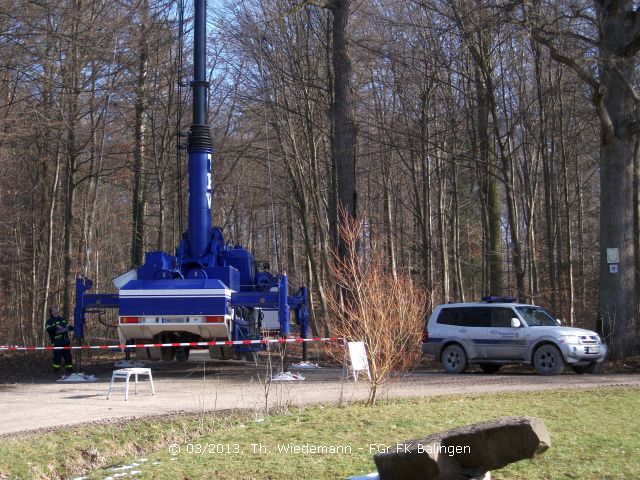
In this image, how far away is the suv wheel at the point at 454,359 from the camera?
20391 millimetres

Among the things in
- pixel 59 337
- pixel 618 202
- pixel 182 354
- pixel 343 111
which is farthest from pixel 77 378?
pixel 618 202

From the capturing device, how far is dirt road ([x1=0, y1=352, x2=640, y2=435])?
12703 mm

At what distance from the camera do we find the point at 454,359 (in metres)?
20.6

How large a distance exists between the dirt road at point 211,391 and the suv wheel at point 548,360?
460 millimetres

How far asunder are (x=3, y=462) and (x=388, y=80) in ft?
89.5

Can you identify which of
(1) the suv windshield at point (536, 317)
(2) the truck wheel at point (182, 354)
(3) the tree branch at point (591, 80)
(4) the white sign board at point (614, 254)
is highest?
(3) the tree branch at point (591, 80)

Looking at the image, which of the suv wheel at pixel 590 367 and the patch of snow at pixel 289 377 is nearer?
the patch of snow at pixel 289 377

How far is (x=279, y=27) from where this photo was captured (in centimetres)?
3098

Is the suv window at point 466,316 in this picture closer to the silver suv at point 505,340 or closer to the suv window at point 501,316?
the silver suv at point 505,340

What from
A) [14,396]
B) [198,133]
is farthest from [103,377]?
[198,133]

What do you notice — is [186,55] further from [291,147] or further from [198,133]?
[198,133]

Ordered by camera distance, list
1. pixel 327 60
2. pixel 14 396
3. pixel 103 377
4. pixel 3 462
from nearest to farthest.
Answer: pixel 3 462 → pixel 14 396 → pixel 103 377 → pixel 327 60

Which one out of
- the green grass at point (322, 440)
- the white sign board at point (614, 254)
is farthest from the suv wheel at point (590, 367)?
the green grass at point (322, 440)

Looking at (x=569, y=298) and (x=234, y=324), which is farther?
(x=569, y=298)
